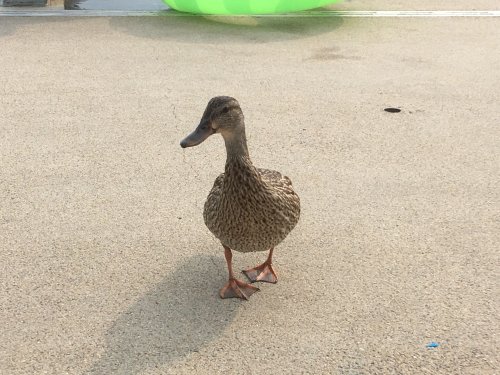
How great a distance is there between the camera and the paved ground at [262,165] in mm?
3281

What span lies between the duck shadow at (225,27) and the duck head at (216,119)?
16.7 ft

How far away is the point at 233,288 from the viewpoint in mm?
3617

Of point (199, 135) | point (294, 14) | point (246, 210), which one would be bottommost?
point (246, 210)

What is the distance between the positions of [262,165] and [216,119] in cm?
186

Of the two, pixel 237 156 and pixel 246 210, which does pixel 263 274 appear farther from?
pixel 237 156

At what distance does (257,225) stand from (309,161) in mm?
1888

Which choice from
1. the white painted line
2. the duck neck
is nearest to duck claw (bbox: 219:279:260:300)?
the duck neck

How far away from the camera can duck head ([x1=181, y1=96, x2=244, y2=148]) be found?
3.30 metres

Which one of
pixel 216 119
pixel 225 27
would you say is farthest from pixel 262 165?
pixel 225 27

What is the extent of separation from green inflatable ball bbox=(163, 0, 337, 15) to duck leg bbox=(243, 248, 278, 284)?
5400 millimetres

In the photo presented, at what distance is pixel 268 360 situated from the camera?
317 centimetres

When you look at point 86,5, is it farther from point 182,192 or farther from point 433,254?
point 433,254

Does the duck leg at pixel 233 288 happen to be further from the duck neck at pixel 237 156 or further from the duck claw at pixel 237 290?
the duck neck at pixel 237 156

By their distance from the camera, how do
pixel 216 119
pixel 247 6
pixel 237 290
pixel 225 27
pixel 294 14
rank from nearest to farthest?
pixel 216 119
pixel 237 290
pixel 247 6
pixel 225 27
pixel 294 14
